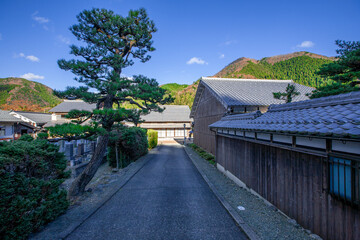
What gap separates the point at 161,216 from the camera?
471cm

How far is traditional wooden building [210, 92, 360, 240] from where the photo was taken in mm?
2701

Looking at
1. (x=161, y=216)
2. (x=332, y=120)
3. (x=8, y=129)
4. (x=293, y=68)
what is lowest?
(x=161, y=216)

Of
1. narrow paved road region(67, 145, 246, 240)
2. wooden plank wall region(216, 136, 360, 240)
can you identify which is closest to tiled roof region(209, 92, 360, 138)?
wooden plank wall region(216, 136, 360, 240)

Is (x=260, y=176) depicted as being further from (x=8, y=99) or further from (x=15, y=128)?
(x=8, y=99)

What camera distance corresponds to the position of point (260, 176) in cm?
559

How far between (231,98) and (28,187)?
1100cm

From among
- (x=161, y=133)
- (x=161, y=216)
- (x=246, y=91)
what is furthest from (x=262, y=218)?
(x=161, y=133)

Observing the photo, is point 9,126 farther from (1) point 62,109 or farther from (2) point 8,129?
(1) point 62,109

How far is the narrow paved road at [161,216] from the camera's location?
3881 millimetres

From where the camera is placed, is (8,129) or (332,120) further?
(8,129)

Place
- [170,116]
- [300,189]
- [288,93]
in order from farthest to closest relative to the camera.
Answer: [170,116] < [288,93] < [300,189]

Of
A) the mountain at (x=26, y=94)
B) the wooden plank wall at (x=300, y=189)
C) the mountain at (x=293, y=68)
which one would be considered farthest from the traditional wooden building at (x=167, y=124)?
the mountain at (x=26, y=94)

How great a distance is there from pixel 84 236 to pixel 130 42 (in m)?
7.68

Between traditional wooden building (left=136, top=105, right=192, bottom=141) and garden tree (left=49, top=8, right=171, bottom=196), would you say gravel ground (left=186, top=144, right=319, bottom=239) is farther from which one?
traditional wooden building (left=136, top=105, right=192, bottom=141)
